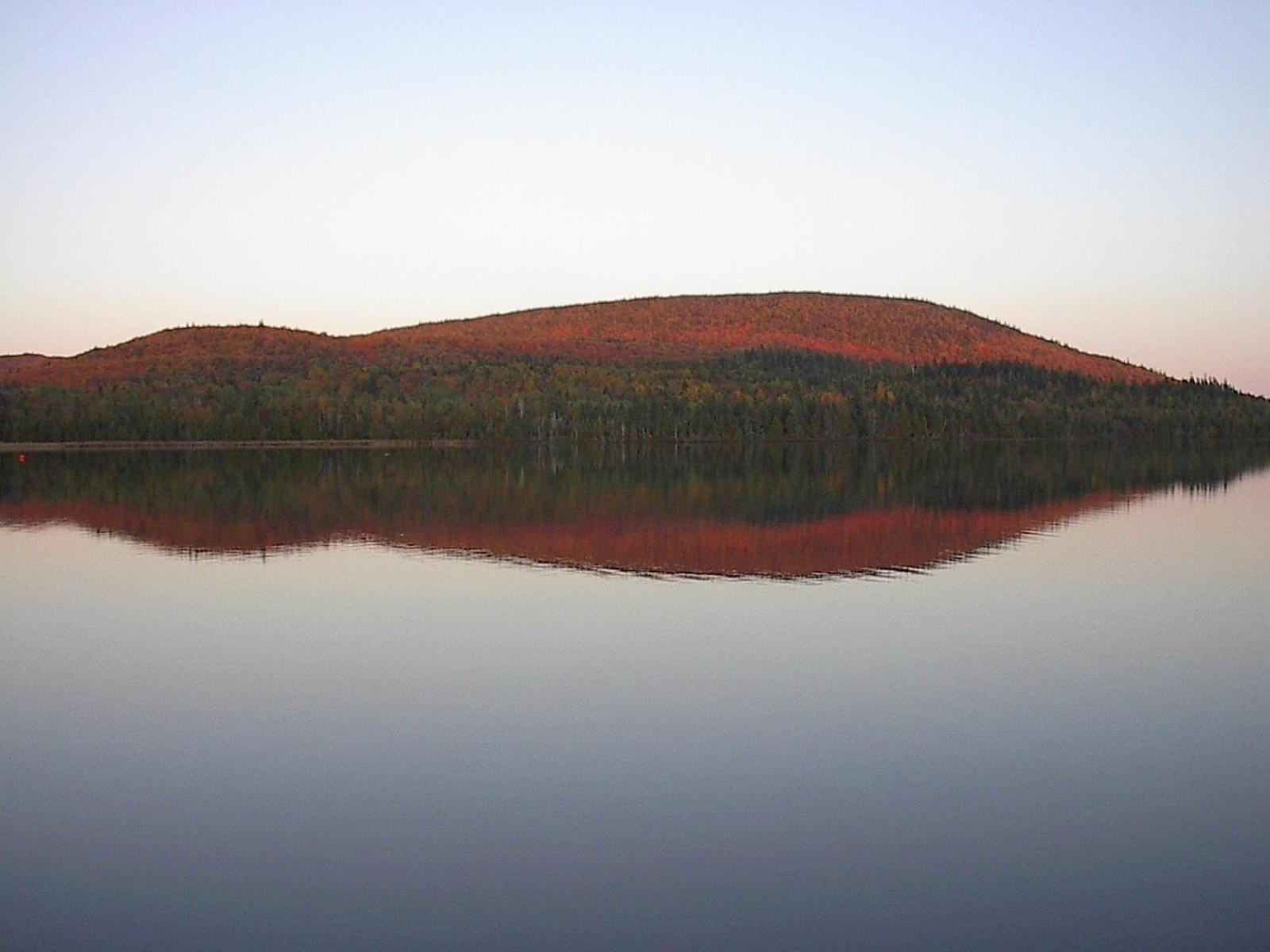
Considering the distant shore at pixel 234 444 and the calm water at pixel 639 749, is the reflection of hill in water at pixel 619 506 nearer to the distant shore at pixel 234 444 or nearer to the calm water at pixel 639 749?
→ the calm water at pixel 639 749

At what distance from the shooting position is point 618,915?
9.13 m

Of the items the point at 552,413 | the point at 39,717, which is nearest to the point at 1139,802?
the point at 39,717

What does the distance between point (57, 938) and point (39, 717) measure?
6947mm

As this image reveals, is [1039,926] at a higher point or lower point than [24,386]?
lower

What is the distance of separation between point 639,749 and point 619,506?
112 ft

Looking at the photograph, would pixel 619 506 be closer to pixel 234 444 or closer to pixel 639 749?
pixel 639 749

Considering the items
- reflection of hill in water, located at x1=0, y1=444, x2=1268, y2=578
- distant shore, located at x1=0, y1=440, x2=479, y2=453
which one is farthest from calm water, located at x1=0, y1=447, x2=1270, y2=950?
distant shore, located at x1=0, y1=440, x2=479, y2=453

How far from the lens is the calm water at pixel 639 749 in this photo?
927cm

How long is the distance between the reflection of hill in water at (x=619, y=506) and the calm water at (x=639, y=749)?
28.8 inches

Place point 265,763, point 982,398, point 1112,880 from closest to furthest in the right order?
1. point 1112,880
2. point 265,763
3. point 982,398

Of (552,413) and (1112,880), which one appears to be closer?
(1112,880)

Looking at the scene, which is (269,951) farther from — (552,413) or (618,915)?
(552,413)

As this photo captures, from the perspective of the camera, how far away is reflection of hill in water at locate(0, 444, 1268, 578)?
106 ft

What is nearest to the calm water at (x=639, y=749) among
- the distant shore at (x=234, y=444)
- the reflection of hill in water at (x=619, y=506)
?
the reflection of hill in water at (x=619, y=506)
